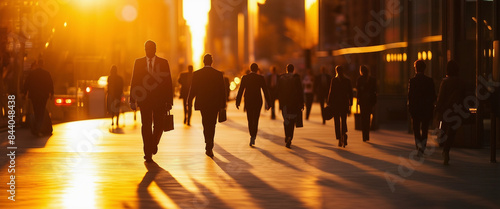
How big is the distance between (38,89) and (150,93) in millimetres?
6493

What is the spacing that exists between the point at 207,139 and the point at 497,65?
467 cm

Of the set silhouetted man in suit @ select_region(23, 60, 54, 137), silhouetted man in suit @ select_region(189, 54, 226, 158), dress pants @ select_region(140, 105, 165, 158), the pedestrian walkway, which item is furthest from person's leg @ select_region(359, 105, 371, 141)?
silhouetted man in suit @ select_region(23, 60, 54, 137)

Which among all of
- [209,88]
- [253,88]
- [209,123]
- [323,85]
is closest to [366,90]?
[253,88]

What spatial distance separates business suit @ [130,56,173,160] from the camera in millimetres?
15477

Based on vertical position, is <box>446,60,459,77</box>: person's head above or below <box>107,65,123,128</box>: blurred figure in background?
above

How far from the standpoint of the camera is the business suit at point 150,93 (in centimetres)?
1548

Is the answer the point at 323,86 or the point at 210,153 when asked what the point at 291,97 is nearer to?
the point at 210,153

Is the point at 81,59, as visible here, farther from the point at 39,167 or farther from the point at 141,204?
the point at 141,204

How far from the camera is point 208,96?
663 inches

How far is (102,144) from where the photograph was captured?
64.7 feet

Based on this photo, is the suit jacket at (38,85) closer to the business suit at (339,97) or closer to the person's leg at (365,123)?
the business suit at (339,97)

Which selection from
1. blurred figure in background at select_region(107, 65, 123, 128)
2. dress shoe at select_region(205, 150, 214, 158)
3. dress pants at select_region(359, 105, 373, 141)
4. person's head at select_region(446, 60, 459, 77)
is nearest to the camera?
person's head at select_region(446, 60, 459, 77)

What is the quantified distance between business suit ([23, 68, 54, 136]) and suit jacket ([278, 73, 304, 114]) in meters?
5.10

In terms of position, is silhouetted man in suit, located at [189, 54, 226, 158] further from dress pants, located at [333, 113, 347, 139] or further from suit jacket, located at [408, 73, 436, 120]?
suit jacket, located at [408, 73, 436, 120]
